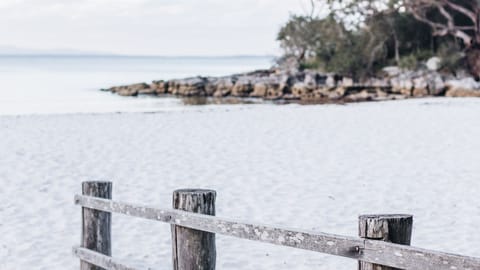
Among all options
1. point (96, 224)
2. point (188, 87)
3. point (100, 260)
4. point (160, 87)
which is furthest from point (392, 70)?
point (100, 260)

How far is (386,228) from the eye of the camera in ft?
12.4

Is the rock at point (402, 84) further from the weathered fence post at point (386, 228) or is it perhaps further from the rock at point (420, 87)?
the weathered fence post at point (386, 228)

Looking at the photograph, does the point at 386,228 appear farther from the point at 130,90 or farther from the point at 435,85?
the point at 130,90

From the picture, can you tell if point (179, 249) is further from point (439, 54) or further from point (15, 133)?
point (439, 54)

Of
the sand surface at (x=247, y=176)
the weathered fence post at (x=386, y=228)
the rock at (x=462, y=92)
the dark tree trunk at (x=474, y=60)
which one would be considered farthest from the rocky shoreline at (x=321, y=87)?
the weathered fence post at (x=386, y=228)

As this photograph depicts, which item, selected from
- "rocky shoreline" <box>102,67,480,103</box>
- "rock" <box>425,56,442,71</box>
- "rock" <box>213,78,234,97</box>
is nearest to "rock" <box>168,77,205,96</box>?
"rocky shoreline" <box>102,67,480,103</box>

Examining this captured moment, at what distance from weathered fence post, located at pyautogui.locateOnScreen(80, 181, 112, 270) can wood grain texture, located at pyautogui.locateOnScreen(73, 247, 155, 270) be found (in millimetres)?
79

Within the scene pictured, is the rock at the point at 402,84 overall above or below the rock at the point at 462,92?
above

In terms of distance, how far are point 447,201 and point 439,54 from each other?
1267 inches

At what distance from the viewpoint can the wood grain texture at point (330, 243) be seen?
3.45 metres

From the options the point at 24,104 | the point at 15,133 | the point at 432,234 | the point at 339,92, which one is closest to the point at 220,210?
the point at 432,234

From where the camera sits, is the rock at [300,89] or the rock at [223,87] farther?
the rock at [223,87]

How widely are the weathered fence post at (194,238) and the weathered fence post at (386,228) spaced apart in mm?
1452

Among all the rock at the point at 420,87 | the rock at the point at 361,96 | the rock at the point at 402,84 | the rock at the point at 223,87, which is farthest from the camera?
the rock at the point at 223,87
